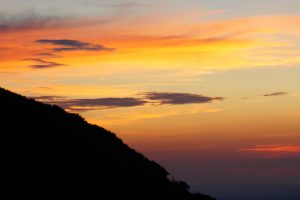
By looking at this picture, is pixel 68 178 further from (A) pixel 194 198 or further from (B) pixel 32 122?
(A) pixel 194 198

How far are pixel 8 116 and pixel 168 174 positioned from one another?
56.6 ft

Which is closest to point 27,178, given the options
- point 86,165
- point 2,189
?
point 2,189

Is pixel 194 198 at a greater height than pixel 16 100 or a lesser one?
lesser

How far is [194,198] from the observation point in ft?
193

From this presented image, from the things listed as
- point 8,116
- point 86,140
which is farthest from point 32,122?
point 86,140

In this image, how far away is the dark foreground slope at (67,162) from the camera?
42.7 metres

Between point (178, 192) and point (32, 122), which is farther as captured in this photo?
point (178, 192)

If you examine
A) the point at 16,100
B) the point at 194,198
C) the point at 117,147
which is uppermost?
the point at 16,100

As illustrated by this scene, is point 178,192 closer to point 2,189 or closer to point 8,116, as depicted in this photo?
point 8,116

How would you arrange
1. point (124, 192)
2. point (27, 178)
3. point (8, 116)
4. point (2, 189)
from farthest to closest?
point (8, 116)
point (124, 192)
point (27, 178)
point (2, 189)

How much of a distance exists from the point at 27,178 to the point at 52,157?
5961 mm

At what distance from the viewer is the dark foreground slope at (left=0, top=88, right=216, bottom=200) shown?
42.7m

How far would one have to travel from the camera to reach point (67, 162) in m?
48.5

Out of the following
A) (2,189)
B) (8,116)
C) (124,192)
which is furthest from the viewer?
(8,116)
